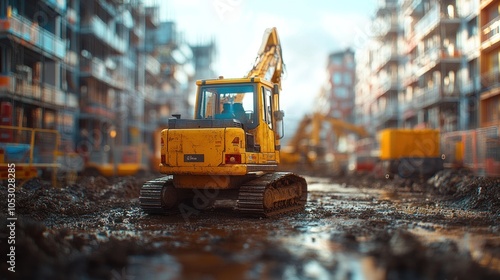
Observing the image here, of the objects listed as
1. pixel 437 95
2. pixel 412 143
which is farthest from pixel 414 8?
pixel 412 143

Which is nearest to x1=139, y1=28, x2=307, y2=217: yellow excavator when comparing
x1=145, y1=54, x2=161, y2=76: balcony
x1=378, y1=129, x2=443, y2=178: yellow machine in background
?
x1=378, y1=129, x2=443, y2=178: yellow machine in background

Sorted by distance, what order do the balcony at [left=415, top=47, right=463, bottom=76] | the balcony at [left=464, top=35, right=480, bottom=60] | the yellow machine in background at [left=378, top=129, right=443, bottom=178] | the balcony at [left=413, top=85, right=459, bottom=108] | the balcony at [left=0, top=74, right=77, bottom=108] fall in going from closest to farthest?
the yellow machine in background at [left=378, top=129, right=443, bottom=178]
the balcony at [left=0, top=74, right=77, bottom=108]
the balcony at [left=464, top=35, right=480, bottom=60]
the balcony at [left=415, top=47, right=463, bottom=76]
the balcony at [left=413, top=85, right=459, bottom=108]

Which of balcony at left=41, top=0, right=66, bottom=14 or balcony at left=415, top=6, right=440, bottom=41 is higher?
balcony at left=415, top=6, right=440, bottom=41

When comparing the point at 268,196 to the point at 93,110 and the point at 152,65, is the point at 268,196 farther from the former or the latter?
the point at 152,65

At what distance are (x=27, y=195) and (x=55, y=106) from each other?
18096mm

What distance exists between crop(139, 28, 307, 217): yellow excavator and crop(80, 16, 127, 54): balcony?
1113 inches

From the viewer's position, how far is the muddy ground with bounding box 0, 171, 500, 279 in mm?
5812

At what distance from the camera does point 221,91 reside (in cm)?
1176

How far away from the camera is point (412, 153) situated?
81.3ft

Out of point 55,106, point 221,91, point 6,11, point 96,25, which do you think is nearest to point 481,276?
point 221,91

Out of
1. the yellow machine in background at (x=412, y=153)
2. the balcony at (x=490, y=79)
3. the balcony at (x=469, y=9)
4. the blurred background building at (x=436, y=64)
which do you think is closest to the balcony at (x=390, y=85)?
the blurred background building at (x=436, y=64)

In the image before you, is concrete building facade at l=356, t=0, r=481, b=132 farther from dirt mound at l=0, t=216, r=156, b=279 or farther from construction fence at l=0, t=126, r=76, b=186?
dirt mound at l=0, t=216, r=156, b=279

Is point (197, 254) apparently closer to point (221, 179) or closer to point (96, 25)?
point (221, 179)

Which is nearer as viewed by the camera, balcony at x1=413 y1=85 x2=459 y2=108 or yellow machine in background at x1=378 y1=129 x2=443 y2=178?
yellow machine in background at x1=378 y1=129 x2=443 y2=178
